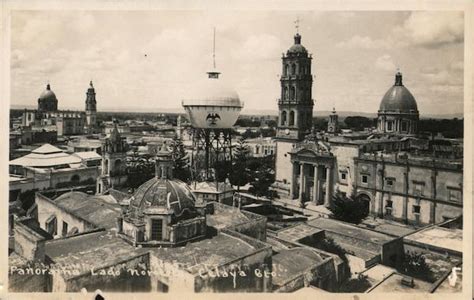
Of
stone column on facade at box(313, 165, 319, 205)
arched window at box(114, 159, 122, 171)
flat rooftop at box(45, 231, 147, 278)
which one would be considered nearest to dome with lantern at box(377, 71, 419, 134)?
stone column on facade at box(313, 165, 319, 205)

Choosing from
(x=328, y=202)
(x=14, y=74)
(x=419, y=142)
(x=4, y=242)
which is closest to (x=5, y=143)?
(x=14, y=74)

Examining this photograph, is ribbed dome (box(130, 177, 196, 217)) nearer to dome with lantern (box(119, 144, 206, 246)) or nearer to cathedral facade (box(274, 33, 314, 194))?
dome with lantern (box(119, 144, 206, 246))

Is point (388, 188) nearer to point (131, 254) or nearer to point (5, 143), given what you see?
point (131, 254)

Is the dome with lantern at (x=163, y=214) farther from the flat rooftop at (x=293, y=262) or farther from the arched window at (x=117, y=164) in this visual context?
the arched window at (x=117, y=164)

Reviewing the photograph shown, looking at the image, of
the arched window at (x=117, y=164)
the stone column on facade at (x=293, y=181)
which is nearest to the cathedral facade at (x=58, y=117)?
the arched window at (x=117, y=164)

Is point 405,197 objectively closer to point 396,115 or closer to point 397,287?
point 396,115

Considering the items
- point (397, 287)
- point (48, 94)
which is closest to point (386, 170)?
point (397, 287)
